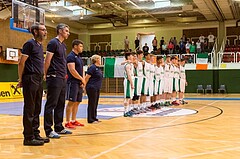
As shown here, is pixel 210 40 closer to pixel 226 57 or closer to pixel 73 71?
pixel 226 57

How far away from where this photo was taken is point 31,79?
523 centimetres

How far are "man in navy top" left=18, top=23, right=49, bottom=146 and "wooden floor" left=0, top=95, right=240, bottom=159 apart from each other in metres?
0.26

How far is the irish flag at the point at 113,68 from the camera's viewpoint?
1017 inches

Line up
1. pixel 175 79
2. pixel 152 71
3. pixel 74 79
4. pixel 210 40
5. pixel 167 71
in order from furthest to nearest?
pixel 210 40 → pixel 175 79 → pixel 167 71 → pixel 152 71 → pixel 74 79

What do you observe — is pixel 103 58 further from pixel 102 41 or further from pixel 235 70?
pixel 235 70

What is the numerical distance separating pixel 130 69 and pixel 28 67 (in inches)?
162

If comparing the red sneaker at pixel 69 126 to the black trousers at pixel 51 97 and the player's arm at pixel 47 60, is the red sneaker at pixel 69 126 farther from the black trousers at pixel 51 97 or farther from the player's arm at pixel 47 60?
the player's arm at pixel 47 60

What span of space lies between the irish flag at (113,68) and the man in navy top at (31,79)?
20309 millimetres

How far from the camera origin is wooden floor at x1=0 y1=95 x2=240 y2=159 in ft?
15.0

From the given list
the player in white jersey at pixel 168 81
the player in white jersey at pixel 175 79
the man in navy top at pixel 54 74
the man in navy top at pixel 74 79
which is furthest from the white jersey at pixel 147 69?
the man in navy top at pixel 54 74

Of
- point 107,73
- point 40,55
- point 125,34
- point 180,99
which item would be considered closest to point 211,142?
point 40,55

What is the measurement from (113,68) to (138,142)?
2100cm

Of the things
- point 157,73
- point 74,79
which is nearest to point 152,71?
point 157,73

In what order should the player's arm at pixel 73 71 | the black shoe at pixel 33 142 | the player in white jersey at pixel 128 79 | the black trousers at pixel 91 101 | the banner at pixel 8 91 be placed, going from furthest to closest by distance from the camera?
1. the banner at pixel 8 91
2. the player in white jersey at pixel 128 79
3. the black trousers at pixel 91 101
4. the player's arm at pixel 73 71
5. the black shoe at pixel 33 142
